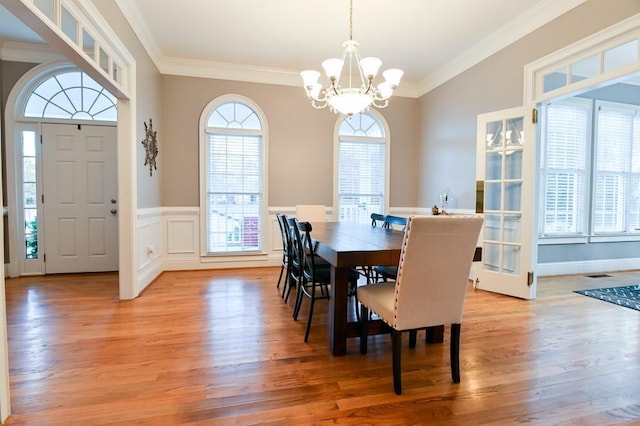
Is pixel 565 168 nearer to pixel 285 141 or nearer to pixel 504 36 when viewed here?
pixel 504 36

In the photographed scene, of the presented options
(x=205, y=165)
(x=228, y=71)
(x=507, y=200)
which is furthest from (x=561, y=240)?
(x=228, y=71)

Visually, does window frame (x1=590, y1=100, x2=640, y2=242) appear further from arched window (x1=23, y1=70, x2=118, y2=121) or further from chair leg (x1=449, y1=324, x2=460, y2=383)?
arched window (x1=23, y1=70, x2=118, y2=121)

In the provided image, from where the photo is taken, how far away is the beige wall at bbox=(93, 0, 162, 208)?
2.90 metres

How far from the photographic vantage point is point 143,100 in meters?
3.68

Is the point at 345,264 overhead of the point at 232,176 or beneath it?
beneath

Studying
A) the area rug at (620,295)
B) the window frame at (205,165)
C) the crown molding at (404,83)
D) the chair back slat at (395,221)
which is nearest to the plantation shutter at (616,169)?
the area rug at (620,295)

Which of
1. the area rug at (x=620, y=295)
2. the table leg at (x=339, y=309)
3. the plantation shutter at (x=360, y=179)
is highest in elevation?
the plantation shutter at (x=360, y=179)

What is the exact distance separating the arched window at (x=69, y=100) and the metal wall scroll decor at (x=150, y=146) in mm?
919

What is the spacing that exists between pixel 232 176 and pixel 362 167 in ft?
6.84

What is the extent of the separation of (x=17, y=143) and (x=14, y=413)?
13.2 feet

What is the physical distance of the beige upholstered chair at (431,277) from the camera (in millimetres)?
1607

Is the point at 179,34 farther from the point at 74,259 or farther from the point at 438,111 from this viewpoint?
the point at 438,111

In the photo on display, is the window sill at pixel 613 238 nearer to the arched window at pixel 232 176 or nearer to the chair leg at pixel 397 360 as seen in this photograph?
the chair leg at pixel 397 360

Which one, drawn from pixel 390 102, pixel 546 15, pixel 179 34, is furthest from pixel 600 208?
pixel 179 34
